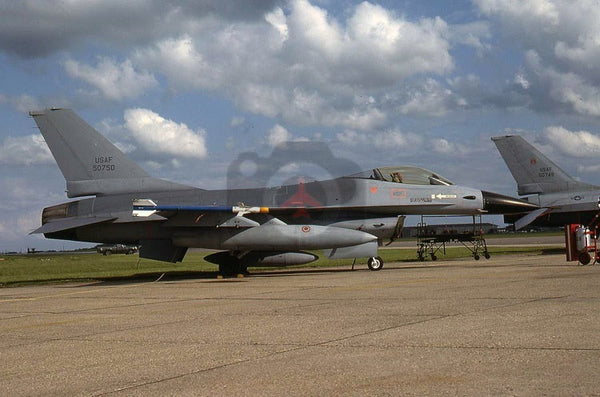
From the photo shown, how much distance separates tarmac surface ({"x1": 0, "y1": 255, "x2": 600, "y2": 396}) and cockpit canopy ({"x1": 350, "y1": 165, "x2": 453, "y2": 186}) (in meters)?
9.44


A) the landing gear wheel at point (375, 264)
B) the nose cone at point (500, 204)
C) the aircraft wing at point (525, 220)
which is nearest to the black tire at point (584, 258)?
the nose cone at point (500, 204)

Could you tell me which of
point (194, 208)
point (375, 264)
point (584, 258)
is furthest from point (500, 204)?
point (194, 208)

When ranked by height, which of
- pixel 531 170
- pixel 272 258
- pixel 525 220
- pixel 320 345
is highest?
pixel 531 170

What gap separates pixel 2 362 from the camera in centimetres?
643

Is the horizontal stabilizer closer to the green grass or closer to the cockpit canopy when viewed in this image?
the green grass

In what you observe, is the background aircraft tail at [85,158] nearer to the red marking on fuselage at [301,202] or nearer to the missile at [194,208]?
the missile at [194,208]

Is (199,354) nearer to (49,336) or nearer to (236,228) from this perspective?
(49,336)

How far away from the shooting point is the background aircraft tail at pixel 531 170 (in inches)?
1355

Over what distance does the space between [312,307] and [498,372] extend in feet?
17.3

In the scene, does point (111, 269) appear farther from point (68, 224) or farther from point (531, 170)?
point (531, 170)

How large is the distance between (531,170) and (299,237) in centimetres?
2002

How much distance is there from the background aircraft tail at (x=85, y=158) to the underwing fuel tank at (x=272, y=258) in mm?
2706


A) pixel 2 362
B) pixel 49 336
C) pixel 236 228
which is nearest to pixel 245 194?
pixel 236 228

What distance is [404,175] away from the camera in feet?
69.6
